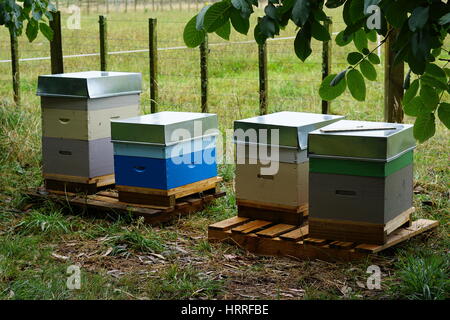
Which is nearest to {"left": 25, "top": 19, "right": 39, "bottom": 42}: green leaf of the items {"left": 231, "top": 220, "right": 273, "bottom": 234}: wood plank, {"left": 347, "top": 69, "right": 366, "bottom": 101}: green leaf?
{"left": 231, "top": 220, "right": 273, "bottom": 234}: wood plank

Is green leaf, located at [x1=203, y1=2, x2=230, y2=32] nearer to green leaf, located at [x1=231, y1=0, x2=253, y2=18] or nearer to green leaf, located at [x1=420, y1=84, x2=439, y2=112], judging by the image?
green leaf, located at [x1=231, y1=0, x2=253, y2=18]

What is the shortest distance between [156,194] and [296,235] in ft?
3.90

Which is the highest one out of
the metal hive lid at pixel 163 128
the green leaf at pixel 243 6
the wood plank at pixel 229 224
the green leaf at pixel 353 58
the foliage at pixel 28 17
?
the foliage at pixel 28 17

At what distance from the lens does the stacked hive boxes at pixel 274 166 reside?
4.39 meters

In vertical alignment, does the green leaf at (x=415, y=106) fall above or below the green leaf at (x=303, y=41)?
below

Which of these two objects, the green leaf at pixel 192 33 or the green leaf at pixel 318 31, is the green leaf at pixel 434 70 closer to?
the green leaf at pixel 318 31

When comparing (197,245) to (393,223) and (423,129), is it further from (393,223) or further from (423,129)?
(423,129)

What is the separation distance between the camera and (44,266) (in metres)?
4.21

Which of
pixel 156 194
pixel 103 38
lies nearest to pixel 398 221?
pixel 156 194

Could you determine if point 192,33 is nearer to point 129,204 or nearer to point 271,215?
point 271,215

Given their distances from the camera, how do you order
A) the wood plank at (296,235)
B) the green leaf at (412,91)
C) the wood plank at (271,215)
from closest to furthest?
the green leaf at (412,91)
the wood plank at (296,235)
the wood plank at (271,215)

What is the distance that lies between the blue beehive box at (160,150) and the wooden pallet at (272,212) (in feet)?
1.97

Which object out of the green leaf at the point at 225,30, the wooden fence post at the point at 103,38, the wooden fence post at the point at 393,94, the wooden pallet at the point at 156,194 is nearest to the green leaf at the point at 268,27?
the green leaf at the point at 225,30
